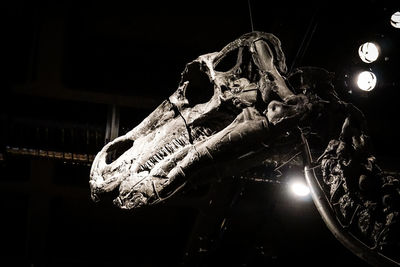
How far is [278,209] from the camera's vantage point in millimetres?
6836

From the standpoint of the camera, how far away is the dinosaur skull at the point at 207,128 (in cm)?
276

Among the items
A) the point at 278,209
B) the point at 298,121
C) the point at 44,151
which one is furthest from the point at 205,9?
the point at 298,121

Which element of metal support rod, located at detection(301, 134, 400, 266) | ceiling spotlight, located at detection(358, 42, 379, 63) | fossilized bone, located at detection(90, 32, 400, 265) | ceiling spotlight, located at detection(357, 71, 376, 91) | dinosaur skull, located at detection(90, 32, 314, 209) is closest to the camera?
metal support rod, located at detection(301, 134, 400, 266)

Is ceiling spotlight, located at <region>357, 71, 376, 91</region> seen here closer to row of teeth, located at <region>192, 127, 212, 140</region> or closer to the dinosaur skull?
the dinosaur skull

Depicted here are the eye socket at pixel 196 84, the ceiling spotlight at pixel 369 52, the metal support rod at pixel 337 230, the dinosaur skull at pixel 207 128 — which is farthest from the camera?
the ceiling spotlight at pixel 369 52

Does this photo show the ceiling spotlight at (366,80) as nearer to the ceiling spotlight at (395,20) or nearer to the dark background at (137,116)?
the dark background at (137,116)

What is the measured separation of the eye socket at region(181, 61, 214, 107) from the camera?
3499 mm

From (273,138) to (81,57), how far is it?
3.98m

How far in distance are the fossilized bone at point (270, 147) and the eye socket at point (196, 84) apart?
0.46ft

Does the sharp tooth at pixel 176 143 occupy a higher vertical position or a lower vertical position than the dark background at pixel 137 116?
lower

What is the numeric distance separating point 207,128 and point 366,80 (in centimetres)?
306

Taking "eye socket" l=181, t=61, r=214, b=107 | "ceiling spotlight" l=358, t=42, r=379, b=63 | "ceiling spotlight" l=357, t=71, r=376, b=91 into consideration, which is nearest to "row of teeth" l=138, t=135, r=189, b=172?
"eye socket" l=181, t=61, r=214, b=107

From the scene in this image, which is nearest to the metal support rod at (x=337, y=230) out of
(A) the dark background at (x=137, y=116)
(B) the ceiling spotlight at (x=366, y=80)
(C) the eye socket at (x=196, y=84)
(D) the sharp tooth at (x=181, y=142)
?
(D) the sharp tooth at (x=181, y=142)

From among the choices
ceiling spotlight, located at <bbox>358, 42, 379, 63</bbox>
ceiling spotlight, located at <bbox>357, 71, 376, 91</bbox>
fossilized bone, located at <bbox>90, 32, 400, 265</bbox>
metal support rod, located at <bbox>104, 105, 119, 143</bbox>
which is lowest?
fossilized bone, located at <bbox>90, 32, 400, 265</bbox>
